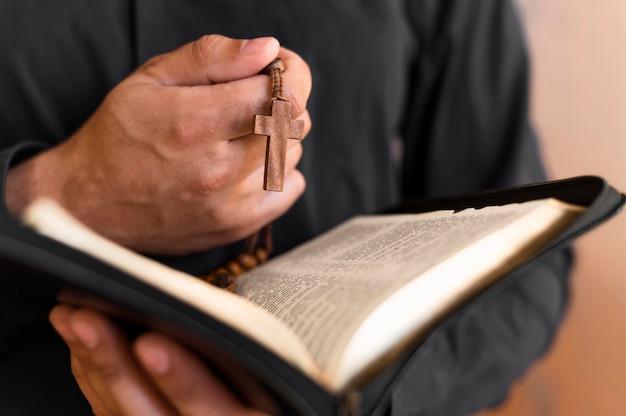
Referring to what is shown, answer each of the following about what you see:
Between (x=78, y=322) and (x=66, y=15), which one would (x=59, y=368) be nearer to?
(x=78, y=322)

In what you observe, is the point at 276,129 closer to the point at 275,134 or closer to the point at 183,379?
A: the point at 275,134

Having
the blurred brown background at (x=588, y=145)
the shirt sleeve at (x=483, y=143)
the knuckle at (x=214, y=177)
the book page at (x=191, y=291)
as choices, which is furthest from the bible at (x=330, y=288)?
the blurred brown background at (x=588, y=145)

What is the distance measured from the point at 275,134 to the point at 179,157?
0.11 meters

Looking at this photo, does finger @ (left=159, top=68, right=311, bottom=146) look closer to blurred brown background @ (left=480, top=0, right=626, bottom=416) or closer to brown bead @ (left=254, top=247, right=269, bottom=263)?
brown bead @ (left=254, top=247, right=269, bottom=263)

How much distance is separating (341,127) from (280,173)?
356 millimetres

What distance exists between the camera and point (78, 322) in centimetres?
37

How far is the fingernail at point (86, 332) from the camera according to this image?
365 mm

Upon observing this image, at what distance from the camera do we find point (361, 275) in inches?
15.7

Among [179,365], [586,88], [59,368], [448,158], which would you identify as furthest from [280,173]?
[586,88]

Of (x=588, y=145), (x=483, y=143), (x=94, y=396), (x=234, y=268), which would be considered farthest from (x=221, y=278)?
(x=588, y=145)

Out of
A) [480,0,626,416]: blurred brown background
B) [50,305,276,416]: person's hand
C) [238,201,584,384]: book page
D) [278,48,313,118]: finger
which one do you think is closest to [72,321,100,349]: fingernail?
[50,305,276,416]: person's hand

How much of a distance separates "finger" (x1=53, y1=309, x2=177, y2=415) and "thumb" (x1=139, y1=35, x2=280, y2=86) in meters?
0.21

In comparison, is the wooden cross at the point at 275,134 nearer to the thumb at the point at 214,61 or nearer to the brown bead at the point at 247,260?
the thumb at the point at 214,61

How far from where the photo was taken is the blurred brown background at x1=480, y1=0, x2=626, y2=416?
1.10 metres
